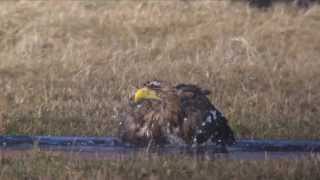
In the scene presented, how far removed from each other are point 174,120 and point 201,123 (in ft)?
0.76

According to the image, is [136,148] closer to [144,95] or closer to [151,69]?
[144,95]

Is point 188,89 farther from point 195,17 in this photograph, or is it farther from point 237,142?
point 195,17

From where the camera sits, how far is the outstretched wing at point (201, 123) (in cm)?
806

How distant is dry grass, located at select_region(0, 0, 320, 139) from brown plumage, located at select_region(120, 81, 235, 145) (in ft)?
3.18

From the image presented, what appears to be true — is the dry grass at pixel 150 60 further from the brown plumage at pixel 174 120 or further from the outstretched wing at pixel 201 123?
the outstretched wing at pixel 201 123

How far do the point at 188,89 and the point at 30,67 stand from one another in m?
5.75

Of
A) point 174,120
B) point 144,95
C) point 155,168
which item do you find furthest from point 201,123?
point 155,168

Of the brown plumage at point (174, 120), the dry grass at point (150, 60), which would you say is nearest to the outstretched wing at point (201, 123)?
the brown plumage at point (174, 120)

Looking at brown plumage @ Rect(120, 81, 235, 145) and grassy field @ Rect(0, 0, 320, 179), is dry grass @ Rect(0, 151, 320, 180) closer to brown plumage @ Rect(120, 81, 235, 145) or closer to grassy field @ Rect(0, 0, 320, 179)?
grassy field @ Rect(0, 0, 320, 179)

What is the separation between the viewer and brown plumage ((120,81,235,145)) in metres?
8.07

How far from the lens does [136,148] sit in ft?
26.3

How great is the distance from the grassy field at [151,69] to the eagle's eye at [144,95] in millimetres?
885

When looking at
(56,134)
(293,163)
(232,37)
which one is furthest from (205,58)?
(293,163)

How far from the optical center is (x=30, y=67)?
1374 centimetres
